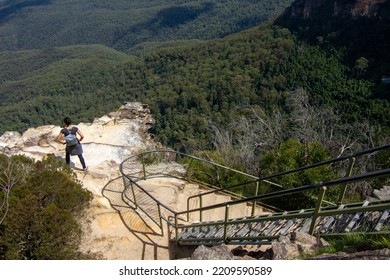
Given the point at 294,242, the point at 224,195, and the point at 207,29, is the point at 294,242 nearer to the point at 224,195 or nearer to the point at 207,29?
the point at 224,195

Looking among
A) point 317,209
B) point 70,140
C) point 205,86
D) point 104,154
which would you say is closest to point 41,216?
point 70,140

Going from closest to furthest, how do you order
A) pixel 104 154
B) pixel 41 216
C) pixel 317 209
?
1. pixel 317 209
2. pixel 41 216
3. pixel 104 154

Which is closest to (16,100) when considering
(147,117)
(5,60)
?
(5,60)

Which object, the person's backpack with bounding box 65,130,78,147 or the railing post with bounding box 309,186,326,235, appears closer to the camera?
the railing post with bounding box 309,186,326,235

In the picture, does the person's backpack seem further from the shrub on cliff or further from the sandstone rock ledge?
the shrub on cliff

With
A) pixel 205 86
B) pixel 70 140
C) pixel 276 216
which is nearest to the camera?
pixel 276 216

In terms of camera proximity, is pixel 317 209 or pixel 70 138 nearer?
pixel 317 209

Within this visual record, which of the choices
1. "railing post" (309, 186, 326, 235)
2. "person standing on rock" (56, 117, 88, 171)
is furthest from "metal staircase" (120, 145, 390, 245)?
"person standing on rock" (56, 117, 88, 171)

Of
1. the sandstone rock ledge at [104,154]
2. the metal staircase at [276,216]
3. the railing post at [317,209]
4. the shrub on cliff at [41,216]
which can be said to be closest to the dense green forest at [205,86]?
the sandstone rock ledge at [104,154]

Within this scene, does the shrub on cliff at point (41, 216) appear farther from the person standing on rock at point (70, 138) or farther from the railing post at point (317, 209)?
the railing post at point (317, 209)

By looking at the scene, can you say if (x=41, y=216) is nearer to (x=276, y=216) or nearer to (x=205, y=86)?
(x=276, y=216)

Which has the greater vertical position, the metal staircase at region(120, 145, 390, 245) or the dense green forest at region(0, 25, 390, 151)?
the metal staircase at region(120, 145, 390, 245)

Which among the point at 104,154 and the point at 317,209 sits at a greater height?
the point at 317,209

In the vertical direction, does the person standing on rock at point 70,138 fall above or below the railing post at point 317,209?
below
